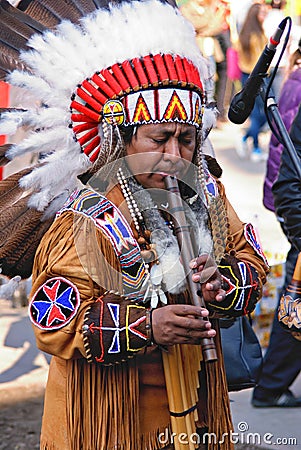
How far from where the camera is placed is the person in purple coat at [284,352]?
4711 mm

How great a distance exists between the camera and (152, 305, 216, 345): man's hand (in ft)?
7.61

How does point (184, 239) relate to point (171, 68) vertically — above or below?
below

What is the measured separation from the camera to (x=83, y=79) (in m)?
2.58

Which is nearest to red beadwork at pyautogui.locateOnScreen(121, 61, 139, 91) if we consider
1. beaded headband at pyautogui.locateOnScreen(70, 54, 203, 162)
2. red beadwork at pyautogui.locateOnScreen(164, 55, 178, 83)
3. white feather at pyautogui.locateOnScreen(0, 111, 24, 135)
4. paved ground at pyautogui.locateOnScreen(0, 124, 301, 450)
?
beaded headband at pyautogui.locateOnScreen(70, 54, 203, 162)

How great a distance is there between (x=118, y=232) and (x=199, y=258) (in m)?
0.25

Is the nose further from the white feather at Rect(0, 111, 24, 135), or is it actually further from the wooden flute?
the white feather at Rect(0, 111, 24, 135)

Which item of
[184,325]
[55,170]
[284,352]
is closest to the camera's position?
[184,325]

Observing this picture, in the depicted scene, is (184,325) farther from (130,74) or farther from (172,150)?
(130,74)

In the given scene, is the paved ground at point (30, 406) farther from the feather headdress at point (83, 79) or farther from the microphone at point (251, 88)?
the feather headdress at point (83, 79)

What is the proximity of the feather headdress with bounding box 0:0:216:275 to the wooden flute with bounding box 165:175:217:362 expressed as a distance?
209 mm

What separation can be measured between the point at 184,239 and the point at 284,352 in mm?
2447

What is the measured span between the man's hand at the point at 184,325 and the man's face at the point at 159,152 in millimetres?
393

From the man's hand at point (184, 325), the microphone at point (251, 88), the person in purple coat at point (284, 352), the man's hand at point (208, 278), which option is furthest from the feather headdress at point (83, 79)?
the person in purple coat at point (284, 352)

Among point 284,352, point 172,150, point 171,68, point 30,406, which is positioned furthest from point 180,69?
→ point 30,406
